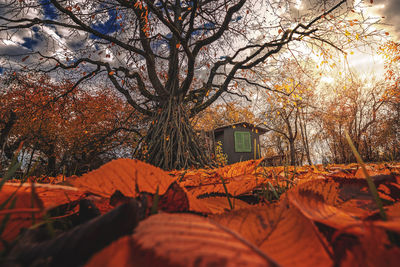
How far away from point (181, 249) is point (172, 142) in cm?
389

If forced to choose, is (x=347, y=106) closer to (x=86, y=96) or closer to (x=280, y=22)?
(x=280, y=22)

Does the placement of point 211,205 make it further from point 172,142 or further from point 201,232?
point 172,142

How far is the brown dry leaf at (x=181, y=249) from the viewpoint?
155 millimetres

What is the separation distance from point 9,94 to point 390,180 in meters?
19.0

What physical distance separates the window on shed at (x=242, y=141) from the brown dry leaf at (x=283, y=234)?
15053 millimetres

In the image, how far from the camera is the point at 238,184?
0.61m

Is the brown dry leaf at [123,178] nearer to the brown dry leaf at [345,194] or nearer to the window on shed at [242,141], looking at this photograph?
the brown dry leaf at [345,194]

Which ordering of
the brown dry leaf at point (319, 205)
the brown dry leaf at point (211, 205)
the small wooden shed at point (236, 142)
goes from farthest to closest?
the small wooden shed at point (236, 142) < the brown dry leaf at point (211, 205) < the brown dry leaf at point (319, 205)

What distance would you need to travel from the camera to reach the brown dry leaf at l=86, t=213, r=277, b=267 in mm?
155

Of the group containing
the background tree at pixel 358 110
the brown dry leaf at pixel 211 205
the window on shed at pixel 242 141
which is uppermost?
the background tree at pixel 358 110

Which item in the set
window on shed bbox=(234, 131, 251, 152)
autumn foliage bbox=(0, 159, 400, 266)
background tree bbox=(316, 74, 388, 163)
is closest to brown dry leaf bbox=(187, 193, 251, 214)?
autumn foliage bbox=(0, 159, 400, 266)

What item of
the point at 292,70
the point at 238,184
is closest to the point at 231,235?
the point at 238,184

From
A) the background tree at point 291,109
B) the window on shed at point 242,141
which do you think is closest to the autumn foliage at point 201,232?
the background tree at point 291,109

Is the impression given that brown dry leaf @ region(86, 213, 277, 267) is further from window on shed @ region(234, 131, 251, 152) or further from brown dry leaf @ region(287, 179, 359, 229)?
window on shed @ region(234, 131, 251, 152)
